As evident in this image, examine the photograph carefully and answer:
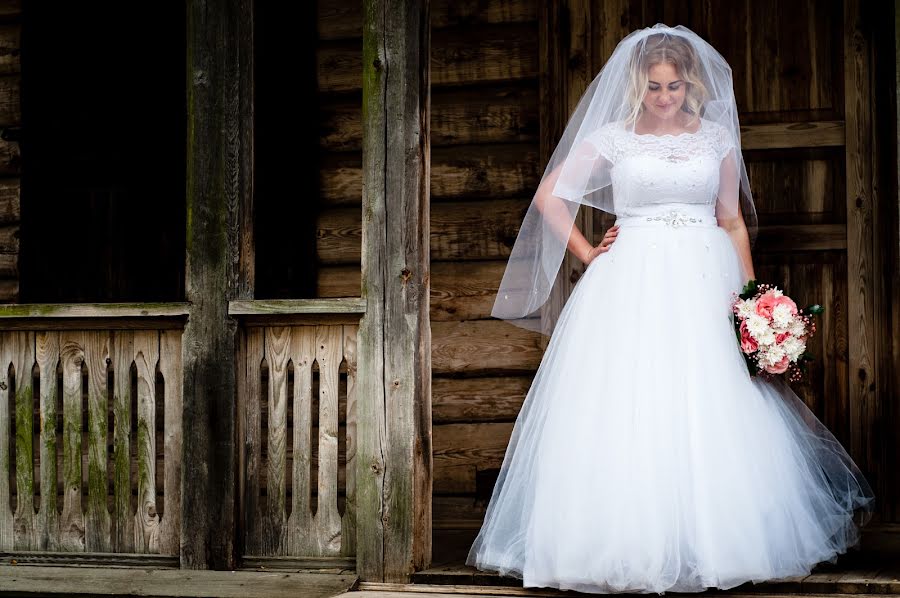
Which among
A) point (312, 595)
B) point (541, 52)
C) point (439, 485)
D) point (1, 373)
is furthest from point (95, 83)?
point (312, 595)

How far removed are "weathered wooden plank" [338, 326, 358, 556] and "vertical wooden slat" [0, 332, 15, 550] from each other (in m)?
1.45

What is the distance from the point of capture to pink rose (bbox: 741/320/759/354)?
13.2ft

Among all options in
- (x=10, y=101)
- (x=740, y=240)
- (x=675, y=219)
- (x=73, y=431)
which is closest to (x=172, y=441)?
(x=73, y=431)

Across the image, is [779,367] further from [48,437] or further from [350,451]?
[48,437]

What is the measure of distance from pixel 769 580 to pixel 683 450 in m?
0.51

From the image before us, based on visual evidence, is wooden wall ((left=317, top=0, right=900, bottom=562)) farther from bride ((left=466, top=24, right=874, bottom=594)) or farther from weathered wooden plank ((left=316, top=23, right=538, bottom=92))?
bride ((left=466, top=24, right=874, bottom=594))

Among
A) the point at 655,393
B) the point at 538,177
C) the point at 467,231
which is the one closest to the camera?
the point at 655,393

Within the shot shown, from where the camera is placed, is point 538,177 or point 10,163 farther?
point 10,163

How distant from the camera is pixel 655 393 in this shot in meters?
3.96

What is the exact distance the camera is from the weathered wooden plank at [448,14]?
5.61 metres

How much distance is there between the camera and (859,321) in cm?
513

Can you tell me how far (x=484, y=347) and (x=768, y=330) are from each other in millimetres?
1912

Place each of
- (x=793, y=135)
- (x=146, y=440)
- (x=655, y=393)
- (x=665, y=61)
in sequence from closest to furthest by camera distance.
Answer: (x=655, y=393), (x=665, y=61), (x=146, y=440), (x=793, y=135)

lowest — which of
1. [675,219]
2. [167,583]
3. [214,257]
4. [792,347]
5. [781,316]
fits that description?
[167,583]
